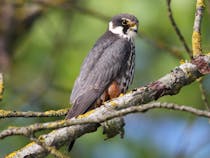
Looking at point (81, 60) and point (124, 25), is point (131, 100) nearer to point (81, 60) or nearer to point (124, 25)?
point (124, 25)

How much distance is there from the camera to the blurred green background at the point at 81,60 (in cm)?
827

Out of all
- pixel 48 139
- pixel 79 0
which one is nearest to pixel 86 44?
pixel 79 0

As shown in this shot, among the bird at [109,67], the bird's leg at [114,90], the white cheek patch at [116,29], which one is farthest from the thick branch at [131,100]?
the white cheek patch at [116,29]

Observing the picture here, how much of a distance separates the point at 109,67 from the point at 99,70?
3.8 inches

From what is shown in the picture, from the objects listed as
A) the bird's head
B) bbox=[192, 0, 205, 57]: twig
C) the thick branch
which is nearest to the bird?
the bird's head

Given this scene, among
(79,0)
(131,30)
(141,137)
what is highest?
(131,30)

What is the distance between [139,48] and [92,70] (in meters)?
3.57

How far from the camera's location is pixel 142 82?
908 centimetres

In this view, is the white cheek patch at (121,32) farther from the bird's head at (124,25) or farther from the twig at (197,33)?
the twig at (197,33)

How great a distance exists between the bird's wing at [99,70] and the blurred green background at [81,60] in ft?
5.55

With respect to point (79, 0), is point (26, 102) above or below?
below

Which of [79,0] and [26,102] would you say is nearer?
[26,102]

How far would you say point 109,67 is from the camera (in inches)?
241

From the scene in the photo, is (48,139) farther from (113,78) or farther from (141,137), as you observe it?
(141,137)
